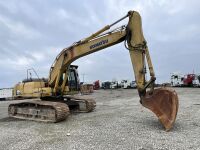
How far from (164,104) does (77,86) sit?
6.64 meters

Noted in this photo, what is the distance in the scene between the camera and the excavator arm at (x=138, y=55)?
10.8m

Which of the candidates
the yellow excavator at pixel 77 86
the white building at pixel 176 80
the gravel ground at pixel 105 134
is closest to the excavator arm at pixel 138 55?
the yellow excavator at pixel 77 86

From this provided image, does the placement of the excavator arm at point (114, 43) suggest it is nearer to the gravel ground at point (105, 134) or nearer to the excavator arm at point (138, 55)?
the excavator arm at point (138, 55)

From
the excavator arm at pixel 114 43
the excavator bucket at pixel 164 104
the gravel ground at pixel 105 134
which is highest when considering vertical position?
the excavator arm at pixel 114 43

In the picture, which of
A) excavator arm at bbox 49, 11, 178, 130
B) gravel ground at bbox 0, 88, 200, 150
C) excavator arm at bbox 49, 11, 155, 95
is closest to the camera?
gravel ground at bbox 0, 88, 200, 150

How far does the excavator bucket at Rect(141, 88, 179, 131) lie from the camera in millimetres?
10523

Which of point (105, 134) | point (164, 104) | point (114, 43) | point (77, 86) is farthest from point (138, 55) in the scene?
point (77, 86)

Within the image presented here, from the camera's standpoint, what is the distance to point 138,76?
11.7 m

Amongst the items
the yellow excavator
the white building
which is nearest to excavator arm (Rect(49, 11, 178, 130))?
the yellow excavator

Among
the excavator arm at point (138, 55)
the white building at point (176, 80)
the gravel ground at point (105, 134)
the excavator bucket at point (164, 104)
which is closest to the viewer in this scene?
the gravel ground at point (105, 134)

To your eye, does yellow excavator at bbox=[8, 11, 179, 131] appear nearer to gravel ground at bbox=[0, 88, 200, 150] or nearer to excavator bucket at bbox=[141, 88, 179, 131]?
excavator bucket at bbox=[141, 88, 179, 131]

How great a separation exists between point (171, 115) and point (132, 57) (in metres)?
2.75

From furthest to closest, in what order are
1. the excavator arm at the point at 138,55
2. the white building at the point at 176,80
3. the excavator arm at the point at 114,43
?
the white building at the point at 176,80, the excavator arm at the point at 114,43, the excavator arm at the point at 138,55

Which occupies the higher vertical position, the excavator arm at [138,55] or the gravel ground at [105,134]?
the excavator arm at [138,55]
